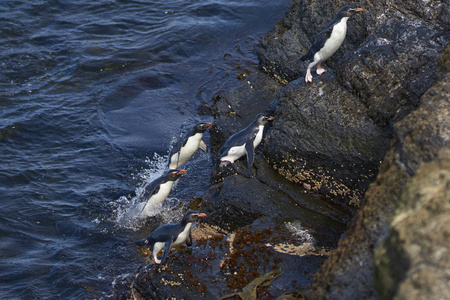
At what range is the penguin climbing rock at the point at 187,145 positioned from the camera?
984 cm

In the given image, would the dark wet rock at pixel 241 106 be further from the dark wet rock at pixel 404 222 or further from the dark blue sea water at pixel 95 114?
the dark wet rock at pixel 404 222

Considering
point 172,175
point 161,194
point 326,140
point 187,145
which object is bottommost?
point 161,194

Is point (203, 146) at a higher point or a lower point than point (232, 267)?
lower

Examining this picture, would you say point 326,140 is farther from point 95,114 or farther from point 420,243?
point 95,114

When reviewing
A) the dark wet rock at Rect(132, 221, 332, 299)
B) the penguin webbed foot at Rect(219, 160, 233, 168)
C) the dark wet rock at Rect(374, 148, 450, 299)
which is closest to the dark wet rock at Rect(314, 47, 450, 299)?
the dark wet rock at Rect(374, 148, 450, 299)

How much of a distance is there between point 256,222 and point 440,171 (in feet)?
12.8

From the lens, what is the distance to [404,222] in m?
3.42

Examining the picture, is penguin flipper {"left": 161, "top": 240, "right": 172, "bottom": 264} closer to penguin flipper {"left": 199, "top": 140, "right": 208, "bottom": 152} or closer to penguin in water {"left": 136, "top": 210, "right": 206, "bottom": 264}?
penguin in water {"left": 136, "top": 210, "right": 206, "bottom": 264}

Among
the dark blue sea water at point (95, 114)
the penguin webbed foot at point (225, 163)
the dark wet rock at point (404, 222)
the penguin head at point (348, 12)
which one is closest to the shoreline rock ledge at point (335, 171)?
the dark wet rock at point (404, 222)

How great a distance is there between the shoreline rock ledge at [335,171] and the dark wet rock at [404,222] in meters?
0.01

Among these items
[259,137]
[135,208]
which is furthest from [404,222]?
[135,208]

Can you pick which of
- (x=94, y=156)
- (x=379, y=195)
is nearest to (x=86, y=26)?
(x=94, y=156)

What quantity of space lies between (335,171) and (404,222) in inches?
166

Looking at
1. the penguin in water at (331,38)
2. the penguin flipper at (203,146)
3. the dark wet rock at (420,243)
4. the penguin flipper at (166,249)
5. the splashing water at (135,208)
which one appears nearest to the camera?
the dark wet rock at (420,243)
